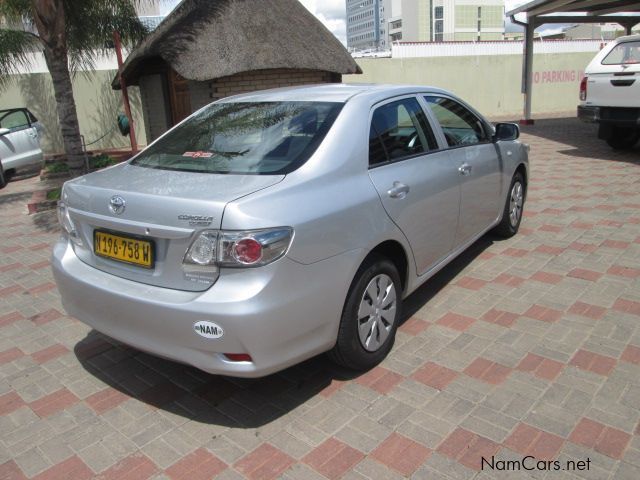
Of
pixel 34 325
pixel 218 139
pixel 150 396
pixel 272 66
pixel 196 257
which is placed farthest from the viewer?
pixel 272 66

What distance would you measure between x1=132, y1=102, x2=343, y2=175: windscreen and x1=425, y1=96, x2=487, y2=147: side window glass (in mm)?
1215

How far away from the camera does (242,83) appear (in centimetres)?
1028

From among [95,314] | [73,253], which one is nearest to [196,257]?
[95,314]

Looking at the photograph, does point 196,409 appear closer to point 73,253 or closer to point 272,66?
point 73,253

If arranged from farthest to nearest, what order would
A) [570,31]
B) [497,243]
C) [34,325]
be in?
[570,31]
[497,243]
[34,325]

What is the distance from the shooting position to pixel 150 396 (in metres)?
3.23

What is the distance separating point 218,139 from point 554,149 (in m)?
10.00

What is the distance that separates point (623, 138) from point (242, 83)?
24.6 feet

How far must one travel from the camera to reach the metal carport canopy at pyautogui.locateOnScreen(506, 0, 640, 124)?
14156mm

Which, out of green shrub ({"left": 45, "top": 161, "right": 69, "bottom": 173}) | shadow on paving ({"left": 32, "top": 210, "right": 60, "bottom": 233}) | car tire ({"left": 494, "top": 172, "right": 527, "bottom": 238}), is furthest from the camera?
green shrub ({"left": 45, "top": 161, "right": 69, "bottom": 173})

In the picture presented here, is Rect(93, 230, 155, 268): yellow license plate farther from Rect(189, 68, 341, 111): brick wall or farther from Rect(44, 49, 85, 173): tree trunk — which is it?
Rect(189, 68, 341, 111): brick wall

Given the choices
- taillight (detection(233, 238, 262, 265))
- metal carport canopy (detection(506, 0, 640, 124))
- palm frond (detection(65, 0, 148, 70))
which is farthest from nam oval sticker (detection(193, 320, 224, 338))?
metal carport canopy (detection(506, 0, 640, 124))

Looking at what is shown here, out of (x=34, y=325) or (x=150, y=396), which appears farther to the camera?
(x=34, y=325)

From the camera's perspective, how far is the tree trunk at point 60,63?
7996 millimetres
